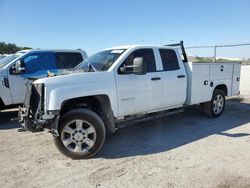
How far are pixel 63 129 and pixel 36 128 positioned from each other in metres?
0.48

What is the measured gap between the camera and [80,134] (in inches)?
186

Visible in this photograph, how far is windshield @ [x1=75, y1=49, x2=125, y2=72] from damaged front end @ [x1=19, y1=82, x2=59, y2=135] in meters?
1.20

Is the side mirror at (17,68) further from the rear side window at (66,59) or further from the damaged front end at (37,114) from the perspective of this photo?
the damaged front end at (37,114)

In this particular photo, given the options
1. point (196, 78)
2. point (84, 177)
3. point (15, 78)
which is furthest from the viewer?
point (15, 78)

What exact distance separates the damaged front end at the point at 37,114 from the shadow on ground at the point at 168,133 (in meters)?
1.11

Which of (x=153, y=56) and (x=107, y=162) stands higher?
(x=153, y=56)

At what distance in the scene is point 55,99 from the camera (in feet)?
14.5

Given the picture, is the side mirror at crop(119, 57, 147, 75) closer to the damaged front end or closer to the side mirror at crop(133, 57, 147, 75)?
the side mirror at crop(133, 57, 147, 75)

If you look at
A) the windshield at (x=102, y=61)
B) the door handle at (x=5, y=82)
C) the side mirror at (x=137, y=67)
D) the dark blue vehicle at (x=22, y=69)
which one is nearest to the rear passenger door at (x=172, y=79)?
the side mirror at (x=137, y=67)

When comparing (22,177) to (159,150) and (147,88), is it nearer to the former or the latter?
(159,150)

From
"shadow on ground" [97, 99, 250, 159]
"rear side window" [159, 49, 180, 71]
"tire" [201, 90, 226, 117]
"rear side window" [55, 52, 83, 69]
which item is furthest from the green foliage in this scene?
"rear side window" [159, 49, 180, 71]

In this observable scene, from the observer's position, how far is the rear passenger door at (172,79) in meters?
5.98

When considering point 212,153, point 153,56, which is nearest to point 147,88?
point 153,56

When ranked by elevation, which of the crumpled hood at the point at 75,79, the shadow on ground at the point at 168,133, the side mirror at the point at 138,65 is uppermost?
the side mirror at the point at 138,65
